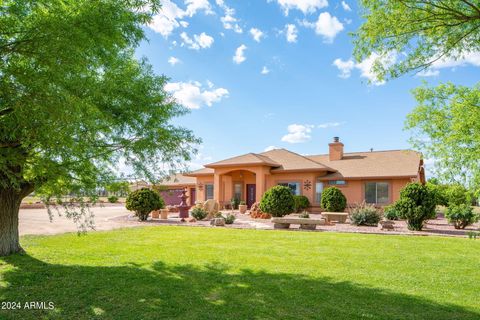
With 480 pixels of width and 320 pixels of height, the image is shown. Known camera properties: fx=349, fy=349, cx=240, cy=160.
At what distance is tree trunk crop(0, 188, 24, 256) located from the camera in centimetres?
809

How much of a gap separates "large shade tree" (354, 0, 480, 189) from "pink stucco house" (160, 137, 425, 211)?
56.7ft

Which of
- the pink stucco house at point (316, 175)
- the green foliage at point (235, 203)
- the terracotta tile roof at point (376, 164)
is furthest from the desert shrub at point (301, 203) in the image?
the green foliage at point (235, 203)

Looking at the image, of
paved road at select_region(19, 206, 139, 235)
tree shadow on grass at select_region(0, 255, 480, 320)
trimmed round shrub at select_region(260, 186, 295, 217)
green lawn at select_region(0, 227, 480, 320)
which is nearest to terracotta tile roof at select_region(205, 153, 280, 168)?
trimmed round shrub at select_region(260, 186, 295, 217)

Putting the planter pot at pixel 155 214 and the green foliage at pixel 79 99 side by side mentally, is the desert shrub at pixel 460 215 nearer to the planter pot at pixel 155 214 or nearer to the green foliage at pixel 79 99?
the green foliage at pixel 79 99

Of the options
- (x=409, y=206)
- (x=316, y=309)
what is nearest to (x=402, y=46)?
(x=316, y=309)

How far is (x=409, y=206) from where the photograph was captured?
50.9 ft

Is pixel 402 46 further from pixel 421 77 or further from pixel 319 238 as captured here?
pixel 319 238

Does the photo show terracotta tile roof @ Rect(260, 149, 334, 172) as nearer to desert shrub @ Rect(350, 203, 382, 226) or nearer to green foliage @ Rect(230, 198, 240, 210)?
green foliage @ Rect(230, 198, 240, 210)

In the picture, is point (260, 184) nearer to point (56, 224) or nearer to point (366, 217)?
point (366, 217)

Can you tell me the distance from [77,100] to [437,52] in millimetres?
6443

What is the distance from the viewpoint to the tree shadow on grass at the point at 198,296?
500 centimetres

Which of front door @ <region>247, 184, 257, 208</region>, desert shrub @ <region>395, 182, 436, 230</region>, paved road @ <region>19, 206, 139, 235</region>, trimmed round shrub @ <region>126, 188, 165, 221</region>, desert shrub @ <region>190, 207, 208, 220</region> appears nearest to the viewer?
paved road @ <region>19, 206, 139, 235</region>

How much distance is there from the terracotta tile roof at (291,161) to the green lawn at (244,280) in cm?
1487

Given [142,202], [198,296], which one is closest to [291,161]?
[142,202]
